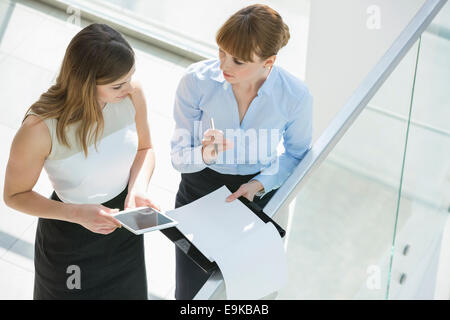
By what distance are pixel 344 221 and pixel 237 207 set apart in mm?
433

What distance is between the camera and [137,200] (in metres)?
2.21

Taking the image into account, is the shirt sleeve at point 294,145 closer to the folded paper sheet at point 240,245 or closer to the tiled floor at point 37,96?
the folded paper sheet at point 240,245

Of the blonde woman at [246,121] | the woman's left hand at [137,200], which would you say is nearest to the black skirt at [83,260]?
the woman's left hand at [137,200]

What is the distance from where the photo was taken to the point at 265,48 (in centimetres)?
205

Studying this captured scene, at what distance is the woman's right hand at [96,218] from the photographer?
2002 mm

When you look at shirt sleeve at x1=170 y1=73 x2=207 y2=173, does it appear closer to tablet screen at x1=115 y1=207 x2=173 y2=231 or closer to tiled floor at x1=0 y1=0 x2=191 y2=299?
tablet screen at x1=115 y1=207 x2=173 y2=231

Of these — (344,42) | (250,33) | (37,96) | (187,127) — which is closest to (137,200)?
(187,127)

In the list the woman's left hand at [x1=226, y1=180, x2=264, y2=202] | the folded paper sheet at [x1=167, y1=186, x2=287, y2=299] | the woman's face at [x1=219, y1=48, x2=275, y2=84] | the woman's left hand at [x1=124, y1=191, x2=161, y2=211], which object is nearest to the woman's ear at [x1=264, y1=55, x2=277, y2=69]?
the woman's face at [x1=219, y1=48, x2=275, y2=84]

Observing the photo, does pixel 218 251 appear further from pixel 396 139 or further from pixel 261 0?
pixel 261 0

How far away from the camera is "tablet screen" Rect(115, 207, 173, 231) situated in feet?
6.00

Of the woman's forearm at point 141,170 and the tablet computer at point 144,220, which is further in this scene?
the woman's forearm at point 141,170

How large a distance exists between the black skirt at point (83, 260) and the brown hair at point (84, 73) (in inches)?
17.0

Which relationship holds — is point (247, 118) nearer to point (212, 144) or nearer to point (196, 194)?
point (212, 144)

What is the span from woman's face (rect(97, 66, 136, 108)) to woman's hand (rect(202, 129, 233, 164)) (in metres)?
0.31
